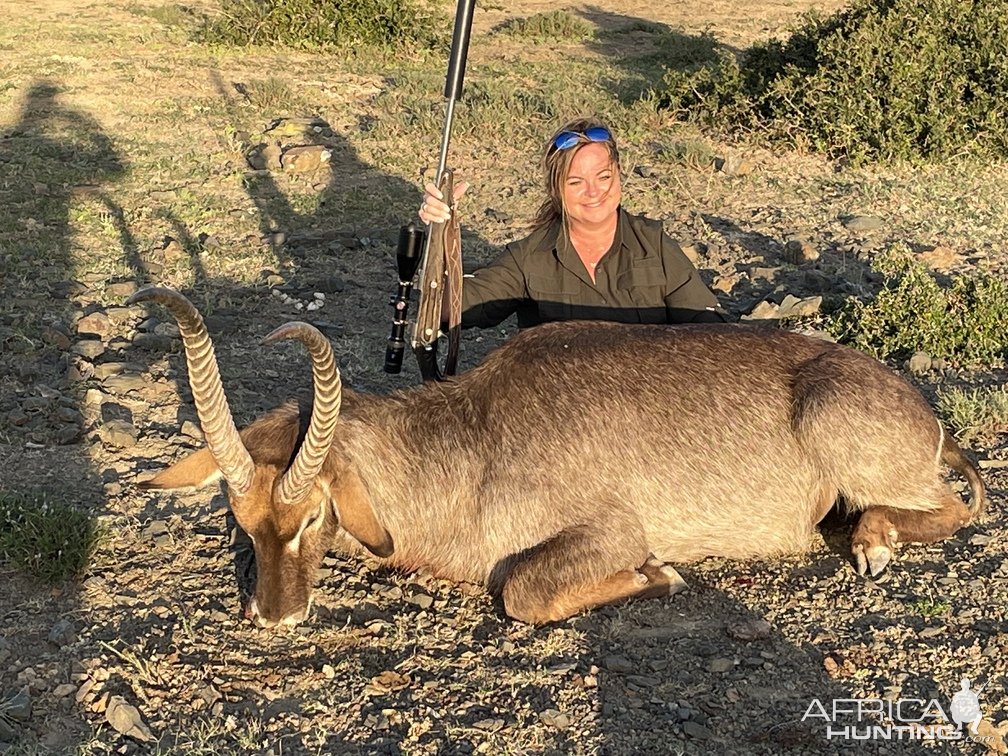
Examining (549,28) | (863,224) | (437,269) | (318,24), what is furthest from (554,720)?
(549,28)

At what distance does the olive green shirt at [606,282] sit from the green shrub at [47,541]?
8.21 ft

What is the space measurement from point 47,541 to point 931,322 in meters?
5.71

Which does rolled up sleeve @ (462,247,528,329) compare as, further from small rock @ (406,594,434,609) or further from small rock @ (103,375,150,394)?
small rock @ (103,375,150,394)

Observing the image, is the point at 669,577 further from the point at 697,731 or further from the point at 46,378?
the point at 46,378

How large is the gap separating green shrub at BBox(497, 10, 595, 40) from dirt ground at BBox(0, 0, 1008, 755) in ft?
9.81

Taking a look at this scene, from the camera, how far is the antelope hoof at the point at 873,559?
5582 millimetres

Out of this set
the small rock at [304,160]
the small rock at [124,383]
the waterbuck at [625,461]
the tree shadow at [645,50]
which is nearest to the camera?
the waterbuck at [625,461]

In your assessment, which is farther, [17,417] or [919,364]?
[919,364]

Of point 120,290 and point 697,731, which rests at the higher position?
point 120,290

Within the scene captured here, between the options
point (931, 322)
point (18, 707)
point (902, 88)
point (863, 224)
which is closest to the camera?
point (18, 707)

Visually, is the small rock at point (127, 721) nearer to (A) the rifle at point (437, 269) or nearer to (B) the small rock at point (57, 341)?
(A) the rifle at point (437, 269)

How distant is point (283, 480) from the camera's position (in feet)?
16.0

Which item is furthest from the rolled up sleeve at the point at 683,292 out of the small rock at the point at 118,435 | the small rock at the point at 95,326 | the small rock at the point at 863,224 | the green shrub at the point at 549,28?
the green shrub at the point at 549,28

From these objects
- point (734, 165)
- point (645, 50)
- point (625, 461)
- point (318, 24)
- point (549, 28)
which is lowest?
point (625, 461)
